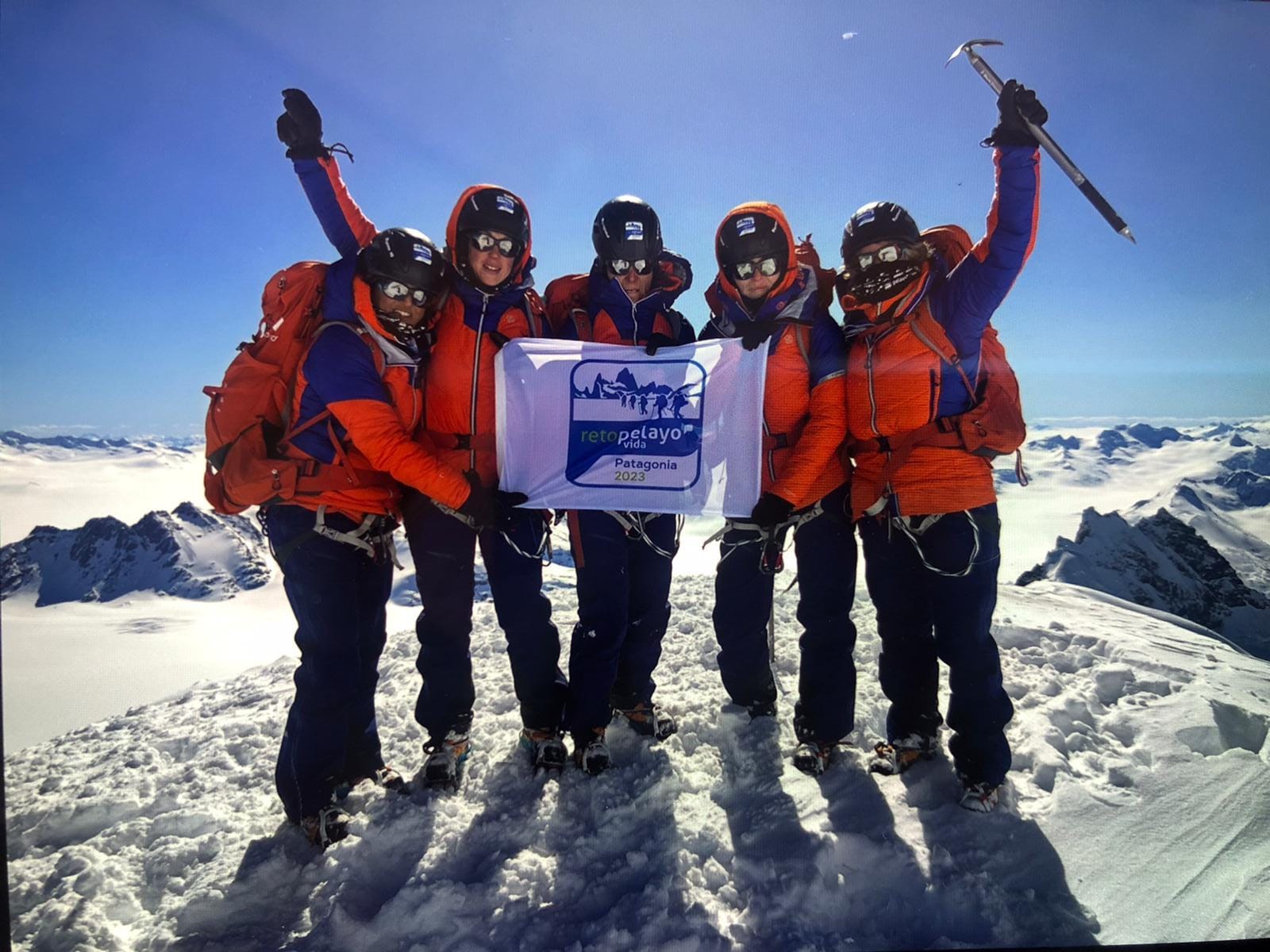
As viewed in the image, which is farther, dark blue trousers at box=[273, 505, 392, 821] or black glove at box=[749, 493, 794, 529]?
black glove at box=[749, 493, 794, 529]

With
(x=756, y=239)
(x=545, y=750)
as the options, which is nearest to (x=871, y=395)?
(x=756, y=239)

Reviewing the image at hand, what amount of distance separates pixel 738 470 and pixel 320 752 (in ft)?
10.0

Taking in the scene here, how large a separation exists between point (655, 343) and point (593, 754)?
2.77 metres

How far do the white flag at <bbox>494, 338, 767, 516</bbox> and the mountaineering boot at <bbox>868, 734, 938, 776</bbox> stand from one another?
1882 mm

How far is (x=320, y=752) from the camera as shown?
3277 mm

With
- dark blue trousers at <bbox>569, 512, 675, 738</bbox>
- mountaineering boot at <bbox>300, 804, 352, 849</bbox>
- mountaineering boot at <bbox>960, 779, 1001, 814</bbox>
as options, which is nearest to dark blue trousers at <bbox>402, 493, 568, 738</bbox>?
dark blue trousers at <bbox>569, 512, 675, 738</bbox>

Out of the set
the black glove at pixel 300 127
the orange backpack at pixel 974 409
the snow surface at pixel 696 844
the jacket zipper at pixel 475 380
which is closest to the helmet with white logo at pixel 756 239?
the orange backpack at pixel 974 409

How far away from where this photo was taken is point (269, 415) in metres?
3.27

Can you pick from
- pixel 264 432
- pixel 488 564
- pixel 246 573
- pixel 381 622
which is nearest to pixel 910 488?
pixel 488 564

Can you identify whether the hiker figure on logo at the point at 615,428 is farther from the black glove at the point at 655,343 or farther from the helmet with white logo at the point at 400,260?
the helmet with white logo at the point at 400,260

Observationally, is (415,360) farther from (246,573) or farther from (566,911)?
(246,573)

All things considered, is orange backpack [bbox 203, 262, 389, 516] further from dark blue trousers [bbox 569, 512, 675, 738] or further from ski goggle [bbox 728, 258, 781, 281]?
ski goggle [bbox 728, 258, 781, 281]

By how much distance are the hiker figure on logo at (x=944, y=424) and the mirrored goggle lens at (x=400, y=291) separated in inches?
100

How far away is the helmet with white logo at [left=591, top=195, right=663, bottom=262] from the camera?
3650 mm
